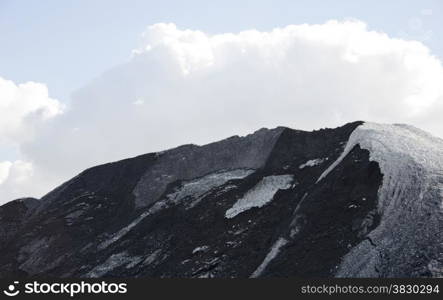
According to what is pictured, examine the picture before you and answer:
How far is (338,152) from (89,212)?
28.6 m

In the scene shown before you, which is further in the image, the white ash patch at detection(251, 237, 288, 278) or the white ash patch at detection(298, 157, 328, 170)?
the white ash patch at detection(298, 157, 328, 170)

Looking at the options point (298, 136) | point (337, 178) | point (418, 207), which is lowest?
point (418, 207)

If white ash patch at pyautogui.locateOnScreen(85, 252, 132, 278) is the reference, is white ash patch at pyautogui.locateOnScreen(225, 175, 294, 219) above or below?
above

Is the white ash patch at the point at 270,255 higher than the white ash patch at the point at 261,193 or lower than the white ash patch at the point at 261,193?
lower

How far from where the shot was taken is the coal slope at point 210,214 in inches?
1391

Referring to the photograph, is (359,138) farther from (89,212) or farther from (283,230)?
(89,212)

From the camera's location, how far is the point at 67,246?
56500 millimetres

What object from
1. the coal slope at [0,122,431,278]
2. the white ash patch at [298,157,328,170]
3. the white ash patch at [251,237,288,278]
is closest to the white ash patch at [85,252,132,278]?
the coal slope at [0,122,431,278]

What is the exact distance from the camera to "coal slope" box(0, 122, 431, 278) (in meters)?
35.3

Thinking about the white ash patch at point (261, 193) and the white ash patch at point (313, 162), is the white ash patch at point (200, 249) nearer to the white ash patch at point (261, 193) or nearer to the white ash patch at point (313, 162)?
the white ash patch at point (261, 193)

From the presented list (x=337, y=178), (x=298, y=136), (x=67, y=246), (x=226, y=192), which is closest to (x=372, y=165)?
(x=337, y=178)

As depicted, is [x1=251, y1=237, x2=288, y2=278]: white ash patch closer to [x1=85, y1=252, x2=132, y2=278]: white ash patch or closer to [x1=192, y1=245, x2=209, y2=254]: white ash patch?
[x1=192, y1=245, x2=209, y2=254]: white ash patch

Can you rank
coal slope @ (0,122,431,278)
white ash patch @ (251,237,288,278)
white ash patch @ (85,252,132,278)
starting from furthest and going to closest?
white ash patch @ (85,252,132,278), coal slope @ (0,122,431,278), white ash patch @ (251,237,288,278)

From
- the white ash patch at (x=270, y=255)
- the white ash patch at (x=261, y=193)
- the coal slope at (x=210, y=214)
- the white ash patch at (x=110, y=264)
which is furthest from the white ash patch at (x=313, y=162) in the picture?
the white ash patch at (x=110, y=264)
